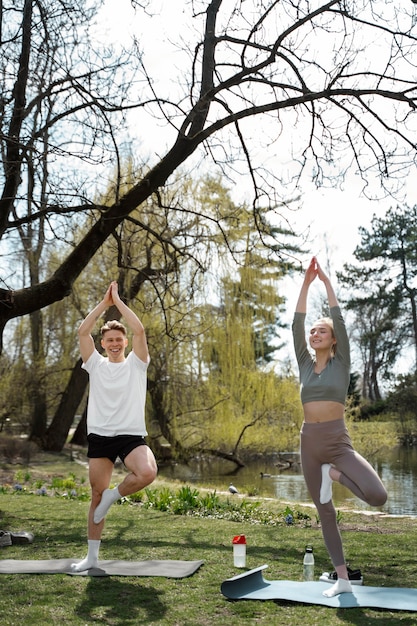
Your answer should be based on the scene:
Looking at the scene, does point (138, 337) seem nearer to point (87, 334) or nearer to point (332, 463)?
point (87, 334)

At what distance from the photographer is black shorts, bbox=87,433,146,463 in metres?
5.75

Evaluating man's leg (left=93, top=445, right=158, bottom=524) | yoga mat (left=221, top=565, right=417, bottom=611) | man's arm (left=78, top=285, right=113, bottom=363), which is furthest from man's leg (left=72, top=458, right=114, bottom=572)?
yoga mat (left=221, top=565, right=417, bottom=611)

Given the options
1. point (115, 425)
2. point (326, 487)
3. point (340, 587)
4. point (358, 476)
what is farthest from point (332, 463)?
point (115, 425)

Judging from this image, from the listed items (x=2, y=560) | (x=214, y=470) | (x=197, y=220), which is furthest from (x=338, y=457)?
(x=214, y=470)

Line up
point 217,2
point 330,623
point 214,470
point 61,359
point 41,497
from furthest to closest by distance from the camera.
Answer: point 61,359
point 214,470
point 41,497
point 217,2
point 330,623

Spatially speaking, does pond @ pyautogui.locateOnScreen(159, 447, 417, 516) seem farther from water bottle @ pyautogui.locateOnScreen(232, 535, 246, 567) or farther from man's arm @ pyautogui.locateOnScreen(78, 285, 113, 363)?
man's arm @ pyautogui.locateOnScreen(78, 285, 113, 363)

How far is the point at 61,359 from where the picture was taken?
23.2 m

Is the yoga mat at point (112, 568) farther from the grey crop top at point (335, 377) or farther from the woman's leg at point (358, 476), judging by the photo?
the grey crop top at point (335, 377)

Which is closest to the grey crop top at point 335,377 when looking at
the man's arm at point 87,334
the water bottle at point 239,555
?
the water bottle at point 239,555

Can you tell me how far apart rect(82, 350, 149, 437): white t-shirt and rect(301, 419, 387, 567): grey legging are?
1257 mm

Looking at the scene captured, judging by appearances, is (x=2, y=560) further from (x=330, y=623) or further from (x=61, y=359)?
(x=61, y=359)

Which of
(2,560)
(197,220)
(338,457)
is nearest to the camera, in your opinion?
(338,457)

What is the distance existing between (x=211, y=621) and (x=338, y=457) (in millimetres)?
1345

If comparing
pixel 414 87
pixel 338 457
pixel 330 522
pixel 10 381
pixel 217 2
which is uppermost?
pixel 217 2
